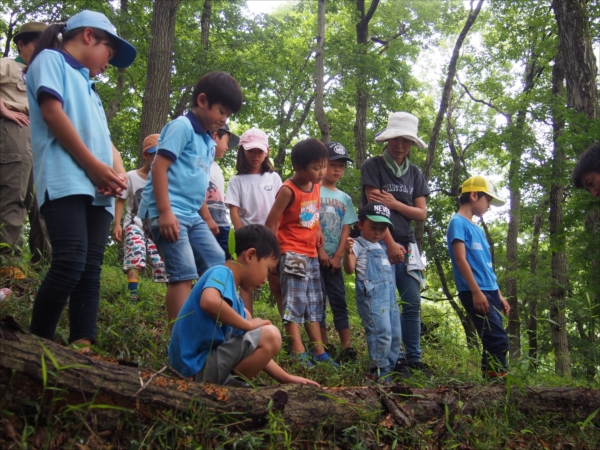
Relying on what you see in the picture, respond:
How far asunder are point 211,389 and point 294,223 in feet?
7.26

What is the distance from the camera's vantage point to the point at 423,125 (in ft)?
71.4

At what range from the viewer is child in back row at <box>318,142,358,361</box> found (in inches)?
183

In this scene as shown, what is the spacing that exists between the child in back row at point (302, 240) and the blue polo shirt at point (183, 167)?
0.90m

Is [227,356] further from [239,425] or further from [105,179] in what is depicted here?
[105,179]

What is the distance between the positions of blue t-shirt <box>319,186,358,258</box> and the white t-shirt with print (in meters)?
0.52

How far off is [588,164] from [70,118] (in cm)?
340

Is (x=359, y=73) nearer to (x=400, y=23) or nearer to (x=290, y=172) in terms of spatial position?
(x=400, y=23)

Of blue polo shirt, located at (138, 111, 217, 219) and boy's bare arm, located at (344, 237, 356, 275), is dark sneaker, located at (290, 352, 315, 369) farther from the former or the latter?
blue polo shirt, located at (138, 111, 217, 219)

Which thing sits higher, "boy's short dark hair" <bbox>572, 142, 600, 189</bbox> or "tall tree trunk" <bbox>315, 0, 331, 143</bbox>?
"tall tree trunk" <bbox>315, 0, 331, 143</bbox>

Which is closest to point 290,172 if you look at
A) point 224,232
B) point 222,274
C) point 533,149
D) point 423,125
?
point 423,125

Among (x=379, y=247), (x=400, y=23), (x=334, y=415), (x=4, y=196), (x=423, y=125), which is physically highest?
(x=400, y=23)

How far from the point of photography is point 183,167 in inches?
138

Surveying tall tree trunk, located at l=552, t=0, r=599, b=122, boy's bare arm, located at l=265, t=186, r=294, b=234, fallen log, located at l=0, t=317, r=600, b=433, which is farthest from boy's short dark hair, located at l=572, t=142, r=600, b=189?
tall tree trunk, located at l=552, t=0, r=599, b=122

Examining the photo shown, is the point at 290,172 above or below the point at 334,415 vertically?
above
